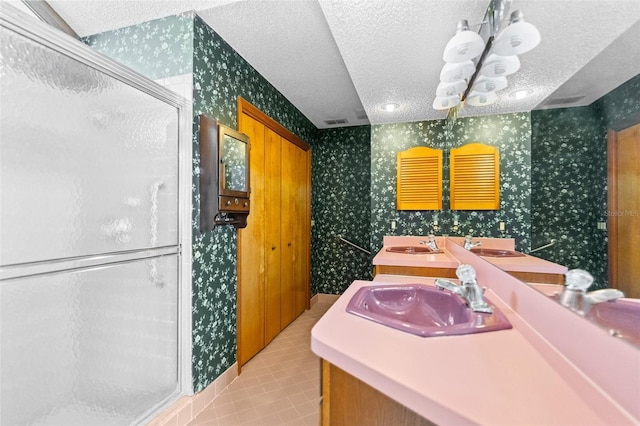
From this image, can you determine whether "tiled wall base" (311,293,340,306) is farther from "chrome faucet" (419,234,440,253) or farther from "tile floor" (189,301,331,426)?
"chrome faucet" (419,234,440,253)

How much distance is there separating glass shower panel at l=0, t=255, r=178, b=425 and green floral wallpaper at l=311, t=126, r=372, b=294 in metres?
2.56

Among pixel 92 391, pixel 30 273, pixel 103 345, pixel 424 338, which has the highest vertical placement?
pixel 30 273

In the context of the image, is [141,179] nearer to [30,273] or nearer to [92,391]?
[30,273]

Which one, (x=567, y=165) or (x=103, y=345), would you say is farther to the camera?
(x=103, y=345)

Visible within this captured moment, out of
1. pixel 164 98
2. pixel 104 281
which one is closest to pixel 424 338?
pixel 104 281

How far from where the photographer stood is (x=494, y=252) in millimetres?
1427

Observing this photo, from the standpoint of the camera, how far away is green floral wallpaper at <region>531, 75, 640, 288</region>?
0.69 meters

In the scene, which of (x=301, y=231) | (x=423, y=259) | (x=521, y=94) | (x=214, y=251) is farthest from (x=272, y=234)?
(x=521, y=94)

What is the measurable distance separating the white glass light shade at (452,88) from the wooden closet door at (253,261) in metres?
1.50

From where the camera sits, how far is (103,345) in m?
1.30

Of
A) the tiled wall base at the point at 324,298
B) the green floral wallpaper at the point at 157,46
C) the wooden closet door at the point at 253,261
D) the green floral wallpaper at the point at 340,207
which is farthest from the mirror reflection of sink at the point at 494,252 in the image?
the tiled wall base at the point at 324,298

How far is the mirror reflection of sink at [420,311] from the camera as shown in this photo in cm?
88

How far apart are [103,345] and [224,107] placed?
1616mm

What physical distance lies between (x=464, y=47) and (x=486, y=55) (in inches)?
5.2
